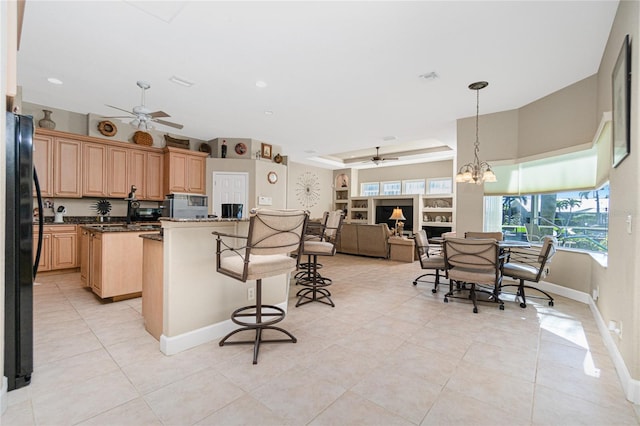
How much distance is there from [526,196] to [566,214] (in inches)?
24.7

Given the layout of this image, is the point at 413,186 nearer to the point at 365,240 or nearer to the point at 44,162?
the point at 365,240

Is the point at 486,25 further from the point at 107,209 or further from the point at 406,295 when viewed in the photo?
the point at 107,209

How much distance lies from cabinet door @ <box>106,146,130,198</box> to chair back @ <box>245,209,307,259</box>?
491 cm

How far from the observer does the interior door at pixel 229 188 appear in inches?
260

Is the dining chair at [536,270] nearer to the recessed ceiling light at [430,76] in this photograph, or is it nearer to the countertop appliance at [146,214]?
the recessed ceiling light at [430,76]

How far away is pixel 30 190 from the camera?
181cm

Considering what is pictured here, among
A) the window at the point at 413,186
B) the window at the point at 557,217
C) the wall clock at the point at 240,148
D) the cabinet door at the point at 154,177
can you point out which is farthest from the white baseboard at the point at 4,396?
the window at the point at 413,186

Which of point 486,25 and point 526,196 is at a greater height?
point 486,25

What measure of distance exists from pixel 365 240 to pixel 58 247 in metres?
5.80

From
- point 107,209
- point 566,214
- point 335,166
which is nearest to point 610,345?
point 566,214

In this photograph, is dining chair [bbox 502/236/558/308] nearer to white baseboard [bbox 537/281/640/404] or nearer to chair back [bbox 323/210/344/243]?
white baseboard [bbox 537/281/640/404]

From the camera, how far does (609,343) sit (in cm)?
228

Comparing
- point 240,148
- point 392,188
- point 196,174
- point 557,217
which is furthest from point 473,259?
point 392,188

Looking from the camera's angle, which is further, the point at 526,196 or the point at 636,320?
the point at 526,196
